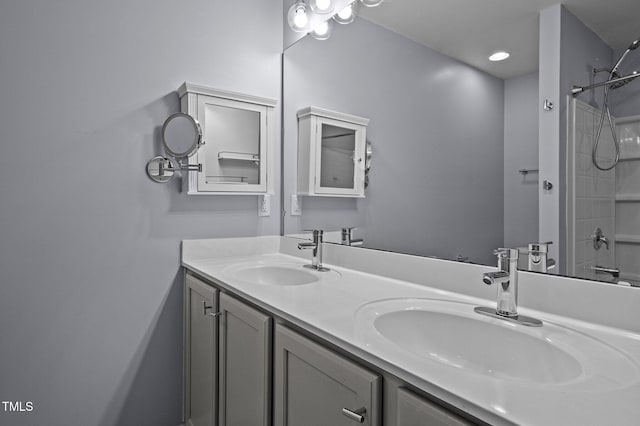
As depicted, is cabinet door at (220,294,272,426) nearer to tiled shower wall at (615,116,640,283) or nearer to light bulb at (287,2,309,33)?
tiled shower wall at (615,116,640,283)

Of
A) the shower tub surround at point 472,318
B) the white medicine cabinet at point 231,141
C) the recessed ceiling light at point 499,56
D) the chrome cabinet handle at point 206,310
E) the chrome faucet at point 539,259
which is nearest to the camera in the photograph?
the shower tub surround at point 472,318

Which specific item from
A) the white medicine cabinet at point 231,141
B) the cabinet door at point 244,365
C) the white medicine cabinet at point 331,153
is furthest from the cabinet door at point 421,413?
the white medicine cabinet at point 231,141

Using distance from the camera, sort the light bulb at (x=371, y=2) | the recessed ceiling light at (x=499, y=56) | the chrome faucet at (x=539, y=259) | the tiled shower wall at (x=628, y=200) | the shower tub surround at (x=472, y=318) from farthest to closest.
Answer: the light bulb at (x=371, y=2) → the recessed ceiling light at (x=499, y=56) → the chrome faucet at (x=539, y=259) → the tiled shower wall at (x=628, y=200) → the shower tub surround at (x=472, y=318)

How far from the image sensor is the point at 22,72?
1.53 metres

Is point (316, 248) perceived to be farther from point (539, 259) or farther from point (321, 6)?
point (321, 6)

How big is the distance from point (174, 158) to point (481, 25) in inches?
57.3

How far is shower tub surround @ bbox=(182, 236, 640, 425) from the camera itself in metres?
0.54

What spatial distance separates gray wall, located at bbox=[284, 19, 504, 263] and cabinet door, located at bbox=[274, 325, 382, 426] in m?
0.64

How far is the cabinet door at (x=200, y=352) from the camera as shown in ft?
4.89

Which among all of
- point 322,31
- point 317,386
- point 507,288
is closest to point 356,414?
point 317,386

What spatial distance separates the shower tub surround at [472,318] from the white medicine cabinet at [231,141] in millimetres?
366

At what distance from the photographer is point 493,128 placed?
47.1 inches

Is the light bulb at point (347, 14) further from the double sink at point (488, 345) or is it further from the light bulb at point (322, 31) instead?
the double sink at point (488, 345)

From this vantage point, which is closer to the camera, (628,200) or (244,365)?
(628,200)
